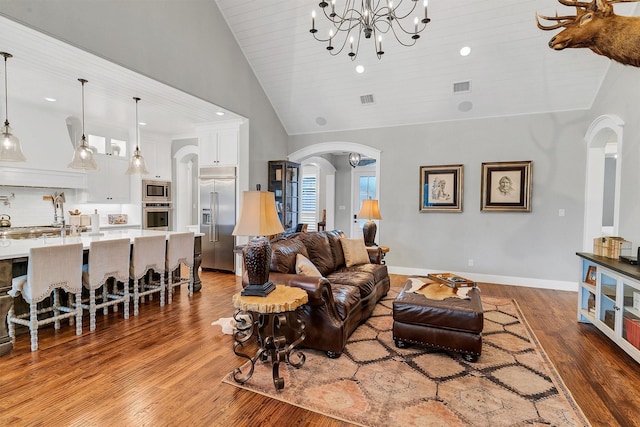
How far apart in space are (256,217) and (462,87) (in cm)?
420

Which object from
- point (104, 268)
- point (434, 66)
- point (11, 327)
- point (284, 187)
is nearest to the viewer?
point (11, 327)

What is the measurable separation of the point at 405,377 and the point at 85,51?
4.09 metres

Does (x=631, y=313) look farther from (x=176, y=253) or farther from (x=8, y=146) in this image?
(x=8, y=146)

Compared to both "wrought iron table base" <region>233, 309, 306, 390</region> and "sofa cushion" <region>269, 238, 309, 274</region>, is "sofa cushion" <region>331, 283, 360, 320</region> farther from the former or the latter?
"sofa cushion" <region>269, 238, 309, 274</region>

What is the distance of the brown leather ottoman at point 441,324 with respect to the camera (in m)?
2.67

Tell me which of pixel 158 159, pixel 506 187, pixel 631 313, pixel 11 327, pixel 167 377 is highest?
pixel 158 159

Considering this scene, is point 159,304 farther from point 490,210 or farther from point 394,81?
point 490,210

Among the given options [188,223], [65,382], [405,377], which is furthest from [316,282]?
[188,223]

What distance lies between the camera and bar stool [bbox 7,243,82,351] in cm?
285

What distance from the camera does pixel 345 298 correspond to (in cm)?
296

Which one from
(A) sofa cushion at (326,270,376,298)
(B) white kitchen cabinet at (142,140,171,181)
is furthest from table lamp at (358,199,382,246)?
(B) white kitchen cabinet at (142,140,171,181)

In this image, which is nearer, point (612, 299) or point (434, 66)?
point (612, 299)

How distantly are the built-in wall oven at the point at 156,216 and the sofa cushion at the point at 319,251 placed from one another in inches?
174

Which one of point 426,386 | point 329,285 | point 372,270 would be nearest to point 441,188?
point 372,270
